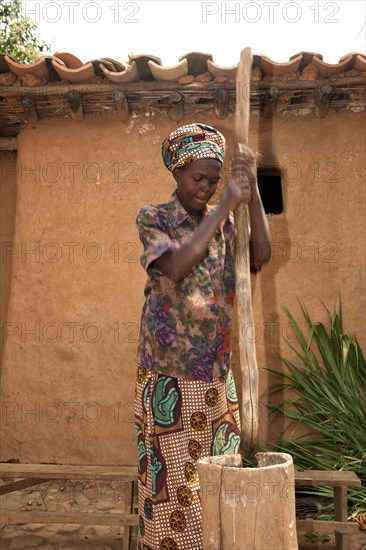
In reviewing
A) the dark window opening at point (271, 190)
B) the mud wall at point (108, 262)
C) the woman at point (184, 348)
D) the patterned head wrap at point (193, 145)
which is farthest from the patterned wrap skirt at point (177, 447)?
the dark window opening at point (271, 190)

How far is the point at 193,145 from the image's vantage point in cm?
244

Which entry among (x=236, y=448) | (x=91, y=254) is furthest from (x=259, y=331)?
(x=236, y=448)

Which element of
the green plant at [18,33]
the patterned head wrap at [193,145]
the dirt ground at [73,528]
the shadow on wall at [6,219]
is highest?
the green plant at [18,33]

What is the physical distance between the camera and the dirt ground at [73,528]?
4023 mm

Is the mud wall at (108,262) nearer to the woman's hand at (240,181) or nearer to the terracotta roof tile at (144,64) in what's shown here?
the terracotta roof tile at (144,64)

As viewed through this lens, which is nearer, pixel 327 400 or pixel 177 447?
pixel 177 447

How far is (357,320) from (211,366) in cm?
289

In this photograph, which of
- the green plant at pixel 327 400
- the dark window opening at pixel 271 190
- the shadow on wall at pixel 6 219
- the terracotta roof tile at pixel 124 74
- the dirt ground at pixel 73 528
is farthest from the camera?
the shadow on wall at pixel 6 219

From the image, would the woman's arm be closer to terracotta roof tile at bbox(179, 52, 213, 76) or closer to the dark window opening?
terracotta roof tile at bbox(179, 52, 213, 76)

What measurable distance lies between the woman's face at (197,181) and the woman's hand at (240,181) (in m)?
0.07

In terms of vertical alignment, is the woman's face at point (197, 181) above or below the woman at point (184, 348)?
above

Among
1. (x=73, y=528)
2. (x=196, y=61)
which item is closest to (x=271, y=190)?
(x=196, y=61)

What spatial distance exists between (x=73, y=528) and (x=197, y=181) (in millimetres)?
2969

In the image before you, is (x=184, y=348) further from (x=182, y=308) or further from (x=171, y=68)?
(x=171, y=68)
